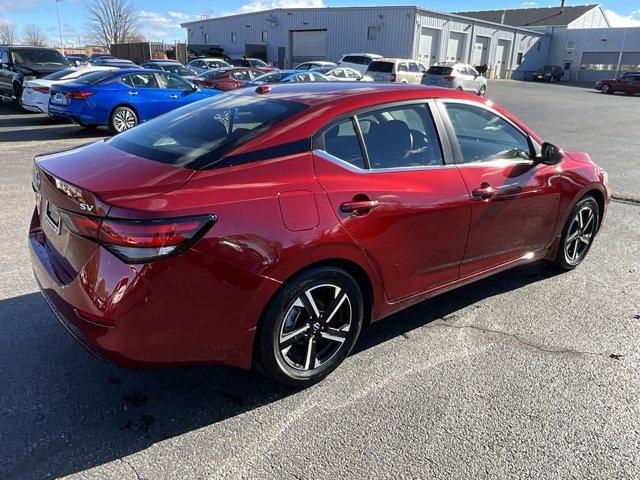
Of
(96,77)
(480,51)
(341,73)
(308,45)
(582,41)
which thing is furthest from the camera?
(582,41)

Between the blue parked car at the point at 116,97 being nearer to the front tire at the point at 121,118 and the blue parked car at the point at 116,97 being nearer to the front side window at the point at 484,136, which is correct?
the front tire at the point at 121,118

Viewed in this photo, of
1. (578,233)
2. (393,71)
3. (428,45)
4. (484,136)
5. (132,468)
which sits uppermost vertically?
(428,45)

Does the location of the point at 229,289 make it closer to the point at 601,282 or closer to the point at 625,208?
the point at 601,282

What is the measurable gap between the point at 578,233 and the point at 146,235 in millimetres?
3987

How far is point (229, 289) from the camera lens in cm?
245

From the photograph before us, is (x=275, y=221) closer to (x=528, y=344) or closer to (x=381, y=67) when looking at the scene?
(x=528, y=344)

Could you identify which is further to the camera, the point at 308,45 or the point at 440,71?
the point at 308,45

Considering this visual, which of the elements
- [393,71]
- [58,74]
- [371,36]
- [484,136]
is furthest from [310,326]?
[371,36]

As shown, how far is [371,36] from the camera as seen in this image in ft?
135

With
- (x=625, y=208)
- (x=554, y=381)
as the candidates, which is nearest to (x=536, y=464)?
(x=554, y=381)

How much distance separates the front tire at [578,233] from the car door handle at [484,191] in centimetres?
131

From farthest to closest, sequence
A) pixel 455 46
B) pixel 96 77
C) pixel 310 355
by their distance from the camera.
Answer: pixel 455 46 < pixel 96 77 < pixel 310 355

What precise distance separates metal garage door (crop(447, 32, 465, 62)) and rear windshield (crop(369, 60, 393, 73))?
801 inches

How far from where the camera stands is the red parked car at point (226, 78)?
17391 millimetres
